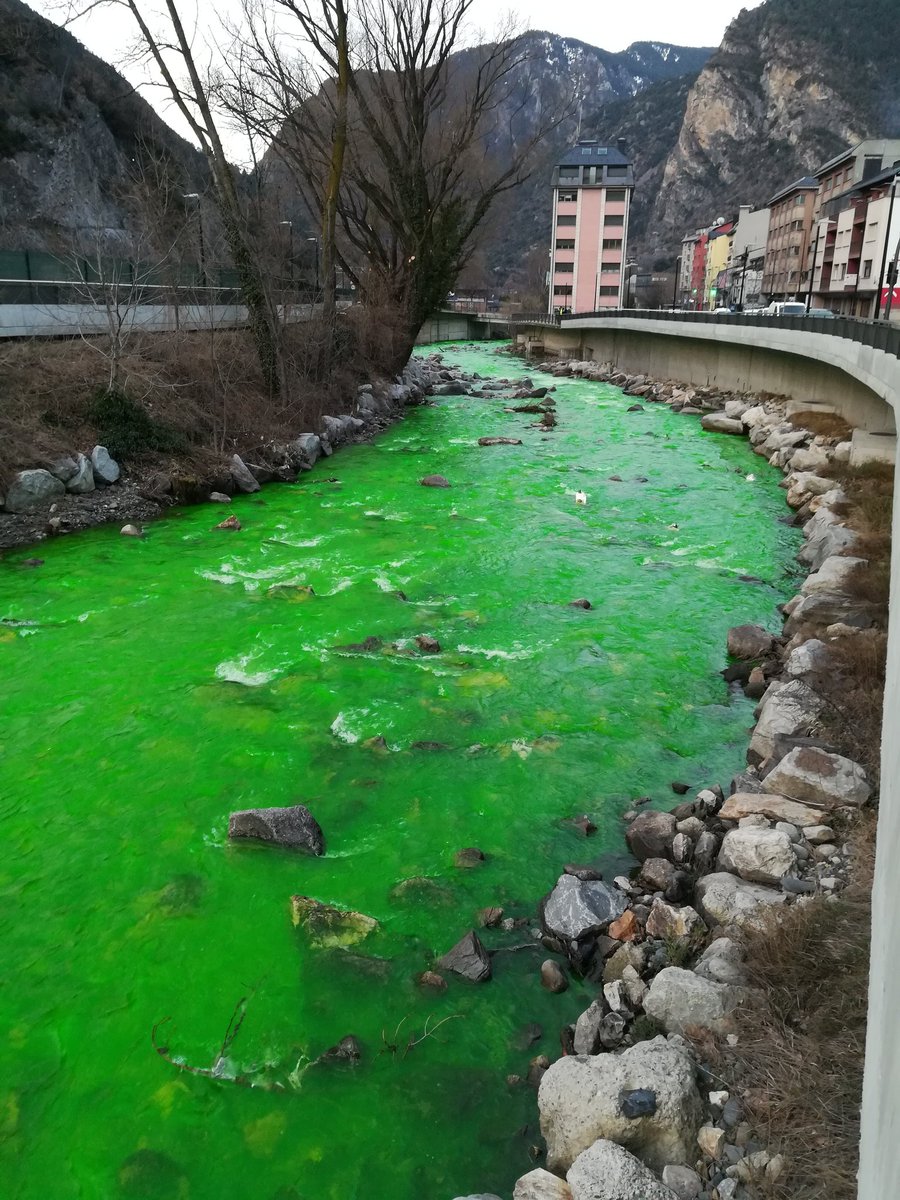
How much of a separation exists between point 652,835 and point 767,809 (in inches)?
26.8

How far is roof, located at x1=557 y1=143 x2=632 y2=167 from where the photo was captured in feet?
282

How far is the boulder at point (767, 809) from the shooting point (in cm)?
496

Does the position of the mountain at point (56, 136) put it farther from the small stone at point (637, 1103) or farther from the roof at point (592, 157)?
the roof at point (592, 157)

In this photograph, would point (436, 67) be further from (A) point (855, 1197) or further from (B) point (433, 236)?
(A) point (855, 1197)

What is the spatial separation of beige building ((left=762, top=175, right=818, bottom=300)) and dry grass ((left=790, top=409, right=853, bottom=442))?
5442cm

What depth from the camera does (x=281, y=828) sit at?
17.9 ft

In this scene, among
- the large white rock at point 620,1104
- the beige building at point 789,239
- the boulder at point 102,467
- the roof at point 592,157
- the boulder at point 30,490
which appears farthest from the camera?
the roof at point 592,157

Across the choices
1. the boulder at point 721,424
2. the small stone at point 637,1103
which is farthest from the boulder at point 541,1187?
the boulder at point 721,424

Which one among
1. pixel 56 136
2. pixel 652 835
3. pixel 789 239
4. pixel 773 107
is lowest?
pixel 652 835

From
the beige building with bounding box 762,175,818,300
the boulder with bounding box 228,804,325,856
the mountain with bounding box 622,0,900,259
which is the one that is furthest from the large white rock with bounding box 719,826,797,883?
the mountain with bounding box 622,0,900,259

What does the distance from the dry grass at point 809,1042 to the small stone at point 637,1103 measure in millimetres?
370

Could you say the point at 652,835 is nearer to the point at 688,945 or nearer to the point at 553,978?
the point at 688,945

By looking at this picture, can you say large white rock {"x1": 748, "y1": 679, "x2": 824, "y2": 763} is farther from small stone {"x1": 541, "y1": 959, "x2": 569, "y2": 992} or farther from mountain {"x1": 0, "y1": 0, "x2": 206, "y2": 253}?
mountain {"x1": 0, "y1": 0, "x2": 206, "y2": 253}

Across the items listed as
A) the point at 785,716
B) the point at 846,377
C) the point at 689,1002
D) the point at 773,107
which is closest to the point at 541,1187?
the point at 689,1002
